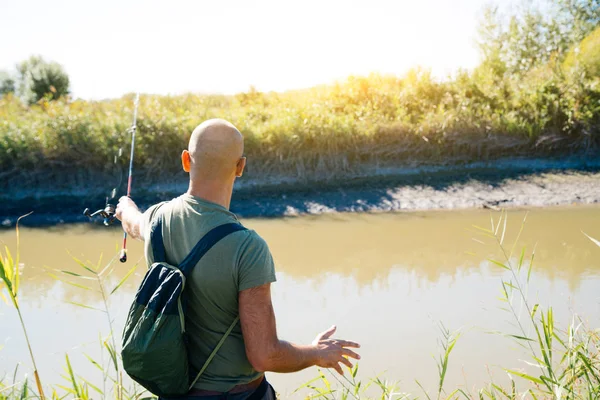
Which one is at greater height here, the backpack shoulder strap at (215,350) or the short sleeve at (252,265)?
the short sleeve at (252,265)

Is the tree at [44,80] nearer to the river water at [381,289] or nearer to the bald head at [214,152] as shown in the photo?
the river water at [381,289]

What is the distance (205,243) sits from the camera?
178 centimetres

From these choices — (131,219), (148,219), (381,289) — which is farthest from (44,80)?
(148,219)

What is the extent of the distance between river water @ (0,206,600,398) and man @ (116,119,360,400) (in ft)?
4.39

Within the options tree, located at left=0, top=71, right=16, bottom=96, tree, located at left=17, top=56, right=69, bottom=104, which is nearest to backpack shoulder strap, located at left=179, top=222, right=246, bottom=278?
tree, located at left=17, top=56, right=69, bottom=104

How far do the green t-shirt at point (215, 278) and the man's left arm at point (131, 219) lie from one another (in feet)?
1.33

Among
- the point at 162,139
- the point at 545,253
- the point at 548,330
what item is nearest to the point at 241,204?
the point at 162,139

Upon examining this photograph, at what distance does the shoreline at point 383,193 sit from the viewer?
9414mm

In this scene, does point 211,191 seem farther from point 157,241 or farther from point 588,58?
point 588,58

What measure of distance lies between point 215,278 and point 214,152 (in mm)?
426

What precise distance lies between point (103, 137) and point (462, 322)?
25.4ft

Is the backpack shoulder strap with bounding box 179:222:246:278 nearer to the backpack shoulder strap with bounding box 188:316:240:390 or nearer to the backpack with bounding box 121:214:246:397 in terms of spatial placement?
the backpack with bounding box 121:214:246:397

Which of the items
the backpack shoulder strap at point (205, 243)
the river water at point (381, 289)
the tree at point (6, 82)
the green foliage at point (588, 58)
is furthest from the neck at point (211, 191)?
the tree at point (6, 82)

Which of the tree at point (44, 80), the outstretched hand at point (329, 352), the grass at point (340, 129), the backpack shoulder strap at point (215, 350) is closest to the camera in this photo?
the backpack shoulder strap at point (215, 350)
